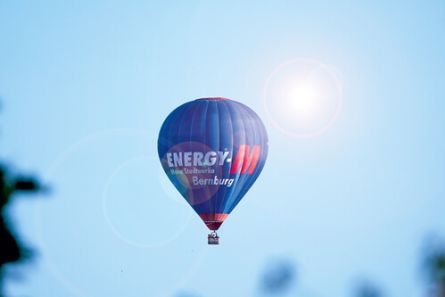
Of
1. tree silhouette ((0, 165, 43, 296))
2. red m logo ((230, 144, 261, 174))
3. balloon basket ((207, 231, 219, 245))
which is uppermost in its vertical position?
tree silhouette ((0, 165, 43, 296))

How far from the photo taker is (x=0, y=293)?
15.6ft

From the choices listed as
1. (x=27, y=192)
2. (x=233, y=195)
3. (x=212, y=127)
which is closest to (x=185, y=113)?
(x=212, y=127)

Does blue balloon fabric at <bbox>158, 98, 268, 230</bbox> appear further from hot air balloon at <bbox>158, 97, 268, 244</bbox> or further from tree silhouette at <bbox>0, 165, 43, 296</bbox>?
tree silhouette at <bbox>0, 165, 43, 296</bbox>

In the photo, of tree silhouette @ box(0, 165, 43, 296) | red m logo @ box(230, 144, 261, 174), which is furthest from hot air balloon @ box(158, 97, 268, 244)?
tree silhouette @ box(0, 165, 43, 296)

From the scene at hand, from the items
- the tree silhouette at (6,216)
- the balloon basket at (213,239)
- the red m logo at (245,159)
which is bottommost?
the balloon basket at (213,239)

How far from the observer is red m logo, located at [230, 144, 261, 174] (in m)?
50.5

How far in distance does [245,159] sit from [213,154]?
6.28 ft

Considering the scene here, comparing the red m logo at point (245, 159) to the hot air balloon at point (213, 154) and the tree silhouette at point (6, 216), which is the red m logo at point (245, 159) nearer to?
the hot air balloon at point (213, 154)

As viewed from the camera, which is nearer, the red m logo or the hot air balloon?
the hot air balloon

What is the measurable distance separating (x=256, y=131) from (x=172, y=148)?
5.11 metres

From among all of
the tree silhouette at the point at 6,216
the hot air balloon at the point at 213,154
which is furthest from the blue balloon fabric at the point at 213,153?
the tree silhouette at the point at 6,216

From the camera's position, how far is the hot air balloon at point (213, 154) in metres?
50.4

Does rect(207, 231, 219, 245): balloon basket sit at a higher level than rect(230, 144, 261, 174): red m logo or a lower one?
lower

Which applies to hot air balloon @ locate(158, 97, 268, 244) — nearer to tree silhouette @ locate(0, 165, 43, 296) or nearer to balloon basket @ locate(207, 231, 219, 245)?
balloon basket @ locate(207, 231, 219, 245)
